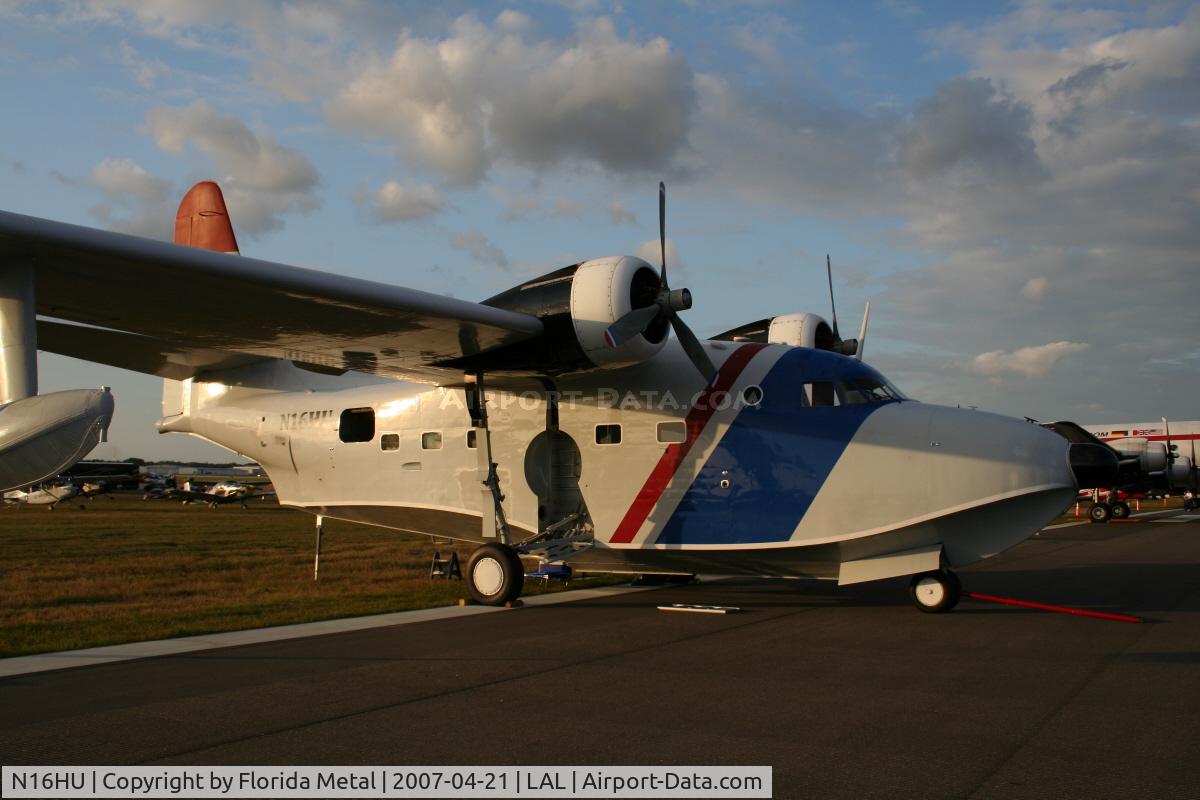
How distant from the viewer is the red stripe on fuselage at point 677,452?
1141cm

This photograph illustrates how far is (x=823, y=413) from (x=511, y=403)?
421 centimetres

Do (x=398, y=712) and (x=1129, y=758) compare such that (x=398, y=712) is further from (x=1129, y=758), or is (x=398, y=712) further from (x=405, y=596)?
(x=405, y=596)

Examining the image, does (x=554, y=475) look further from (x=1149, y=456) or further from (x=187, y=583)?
(x=1149, y=456)

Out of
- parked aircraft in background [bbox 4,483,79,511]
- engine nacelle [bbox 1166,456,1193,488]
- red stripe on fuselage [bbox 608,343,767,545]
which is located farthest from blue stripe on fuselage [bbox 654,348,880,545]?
parked aircraft in background [bbox 4,483,79,511]

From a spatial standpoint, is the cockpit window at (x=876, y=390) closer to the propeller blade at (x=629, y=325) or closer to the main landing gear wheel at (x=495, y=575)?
the propeller blade at (x=629, y=325)

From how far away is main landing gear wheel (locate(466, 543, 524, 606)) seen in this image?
11.4m

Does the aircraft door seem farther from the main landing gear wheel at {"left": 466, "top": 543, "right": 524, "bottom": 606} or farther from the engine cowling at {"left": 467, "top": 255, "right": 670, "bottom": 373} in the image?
the engine cowling at {"left": 467, "top": 255, "right": 670, "bottom": 373}

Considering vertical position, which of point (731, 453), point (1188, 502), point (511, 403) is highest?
point (511, 403)

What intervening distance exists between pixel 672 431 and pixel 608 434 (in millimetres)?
880

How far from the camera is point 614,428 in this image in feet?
39.0

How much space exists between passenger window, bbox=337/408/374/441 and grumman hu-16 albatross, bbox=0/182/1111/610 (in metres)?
0.48

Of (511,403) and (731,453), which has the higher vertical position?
(511,403)

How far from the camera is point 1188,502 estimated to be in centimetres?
4341

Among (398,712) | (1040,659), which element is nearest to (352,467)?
(398,712)
